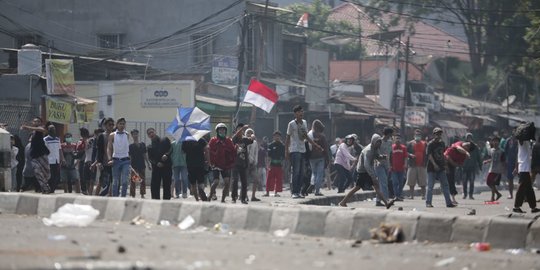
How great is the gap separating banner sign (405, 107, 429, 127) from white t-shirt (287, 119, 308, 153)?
2734cm

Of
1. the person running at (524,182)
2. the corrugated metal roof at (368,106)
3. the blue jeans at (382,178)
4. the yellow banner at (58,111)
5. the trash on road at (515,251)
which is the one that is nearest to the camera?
the trash on road at (515,251)

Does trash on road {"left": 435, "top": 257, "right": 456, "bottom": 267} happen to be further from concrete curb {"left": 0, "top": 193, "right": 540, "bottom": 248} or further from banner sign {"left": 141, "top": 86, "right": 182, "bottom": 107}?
banner sign {"left": 141, "top": 86, "right": 182, "bottom": 107}

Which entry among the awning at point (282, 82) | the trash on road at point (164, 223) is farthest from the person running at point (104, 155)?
the awning at point (282, 82)

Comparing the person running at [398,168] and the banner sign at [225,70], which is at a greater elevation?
the banner sign at [225,70]

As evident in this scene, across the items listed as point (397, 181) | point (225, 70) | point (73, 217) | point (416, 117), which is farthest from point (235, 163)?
point (416, 117)

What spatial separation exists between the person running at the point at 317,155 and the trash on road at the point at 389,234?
10.1 meters

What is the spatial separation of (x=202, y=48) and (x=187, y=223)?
28.2 metres

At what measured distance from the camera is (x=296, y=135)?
64.3 feet

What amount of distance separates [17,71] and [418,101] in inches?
1028

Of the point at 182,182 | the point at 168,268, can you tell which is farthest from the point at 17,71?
the point at 168,268

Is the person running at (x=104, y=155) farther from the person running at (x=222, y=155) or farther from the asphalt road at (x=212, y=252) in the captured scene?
the asphalt road at (x=212, y=252)

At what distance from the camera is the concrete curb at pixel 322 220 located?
36.1ft

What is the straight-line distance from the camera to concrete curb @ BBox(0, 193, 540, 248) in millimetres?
11008

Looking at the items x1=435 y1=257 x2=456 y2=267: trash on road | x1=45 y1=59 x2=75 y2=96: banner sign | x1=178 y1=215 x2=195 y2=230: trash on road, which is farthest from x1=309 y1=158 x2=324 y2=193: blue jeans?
x1=435 y1=257 x2=456 y2=267: trash on road
